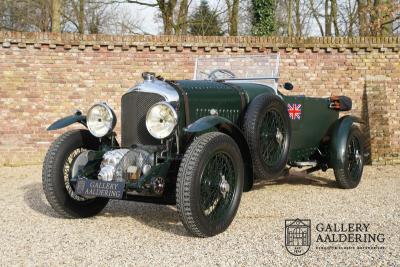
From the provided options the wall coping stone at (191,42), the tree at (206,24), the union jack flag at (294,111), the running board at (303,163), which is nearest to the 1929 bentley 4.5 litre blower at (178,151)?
the union jack flag at (294,111)

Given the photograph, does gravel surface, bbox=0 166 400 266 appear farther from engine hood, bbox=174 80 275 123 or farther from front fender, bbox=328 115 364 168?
engine hood, bbox=174 80 275 123

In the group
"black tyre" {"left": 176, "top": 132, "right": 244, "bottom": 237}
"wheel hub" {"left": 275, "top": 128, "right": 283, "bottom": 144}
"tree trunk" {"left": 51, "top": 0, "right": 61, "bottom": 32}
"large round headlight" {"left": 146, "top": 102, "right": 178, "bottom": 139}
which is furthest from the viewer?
"tree trunk" {"left": 51, "top": 0, "right": 61, "bottom": 32}

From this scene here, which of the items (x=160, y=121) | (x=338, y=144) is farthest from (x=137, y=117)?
(x=338, y=144)

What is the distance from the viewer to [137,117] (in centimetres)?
468

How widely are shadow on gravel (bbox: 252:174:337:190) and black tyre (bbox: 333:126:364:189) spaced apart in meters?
0.35

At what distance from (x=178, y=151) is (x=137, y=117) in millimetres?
588

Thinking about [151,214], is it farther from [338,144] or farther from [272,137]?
[338,144]

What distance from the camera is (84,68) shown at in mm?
9938

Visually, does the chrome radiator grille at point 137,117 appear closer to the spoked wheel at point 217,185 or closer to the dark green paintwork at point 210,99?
the dark green paintwork at point 210,99

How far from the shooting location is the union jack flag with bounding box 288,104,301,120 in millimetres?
6070

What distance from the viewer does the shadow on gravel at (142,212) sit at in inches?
182

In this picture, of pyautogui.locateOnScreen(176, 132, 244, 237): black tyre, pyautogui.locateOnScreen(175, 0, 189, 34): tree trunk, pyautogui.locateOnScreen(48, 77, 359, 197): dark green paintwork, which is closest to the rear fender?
pyautogui.locateOnScreen(48, 77, 359, 197): dark green paintwork

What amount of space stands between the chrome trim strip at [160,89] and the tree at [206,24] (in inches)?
566

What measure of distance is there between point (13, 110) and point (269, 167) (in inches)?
263
